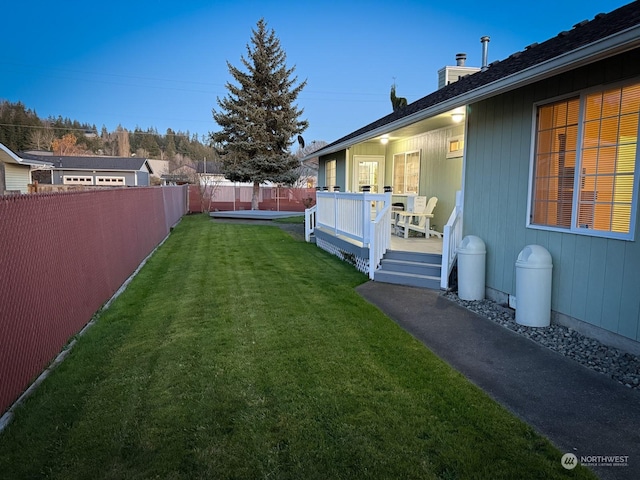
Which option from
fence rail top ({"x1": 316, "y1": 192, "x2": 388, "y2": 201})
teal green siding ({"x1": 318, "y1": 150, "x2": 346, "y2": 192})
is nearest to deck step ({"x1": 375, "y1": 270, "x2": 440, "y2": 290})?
fence rail top ({"x1": 316, "y1": 192, "x2": 388, "y2": 201})

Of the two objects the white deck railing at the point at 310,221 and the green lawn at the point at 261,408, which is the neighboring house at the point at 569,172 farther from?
the white deck railing at the point at 310,221

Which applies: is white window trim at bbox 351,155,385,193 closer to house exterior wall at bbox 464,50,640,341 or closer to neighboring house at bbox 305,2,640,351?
neighboring house at bbox 305,2,640,351

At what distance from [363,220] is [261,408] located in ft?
17.3

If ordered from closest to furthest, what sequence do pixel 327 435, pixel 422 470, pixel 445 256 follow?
pixel 422 470, pixel 327 435, pixel 445 256

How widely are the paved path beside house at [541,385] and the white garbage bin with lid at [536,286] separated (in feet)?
1.19

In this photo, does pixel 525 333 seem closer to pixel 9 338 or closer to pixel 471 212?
pixel 471 212

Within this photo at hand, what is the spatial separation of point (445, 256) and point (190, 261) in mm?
5408

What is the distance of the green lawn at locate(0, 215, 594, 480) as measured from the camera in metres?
2.38

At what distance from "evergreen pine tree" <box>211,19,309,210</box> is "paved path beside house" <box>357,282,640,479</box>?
2121cm

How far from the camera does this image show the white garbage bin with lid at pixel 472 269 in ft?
19.5

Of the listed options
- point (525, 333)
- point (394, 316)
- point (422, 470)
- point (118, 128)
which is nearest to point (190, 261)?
point (394, 316)

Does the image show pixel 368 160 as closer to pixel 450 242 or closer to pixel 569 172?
pixel 450 242

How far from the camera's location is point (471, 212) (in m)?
6.64

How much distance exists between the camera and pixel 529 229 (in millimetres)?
5242
